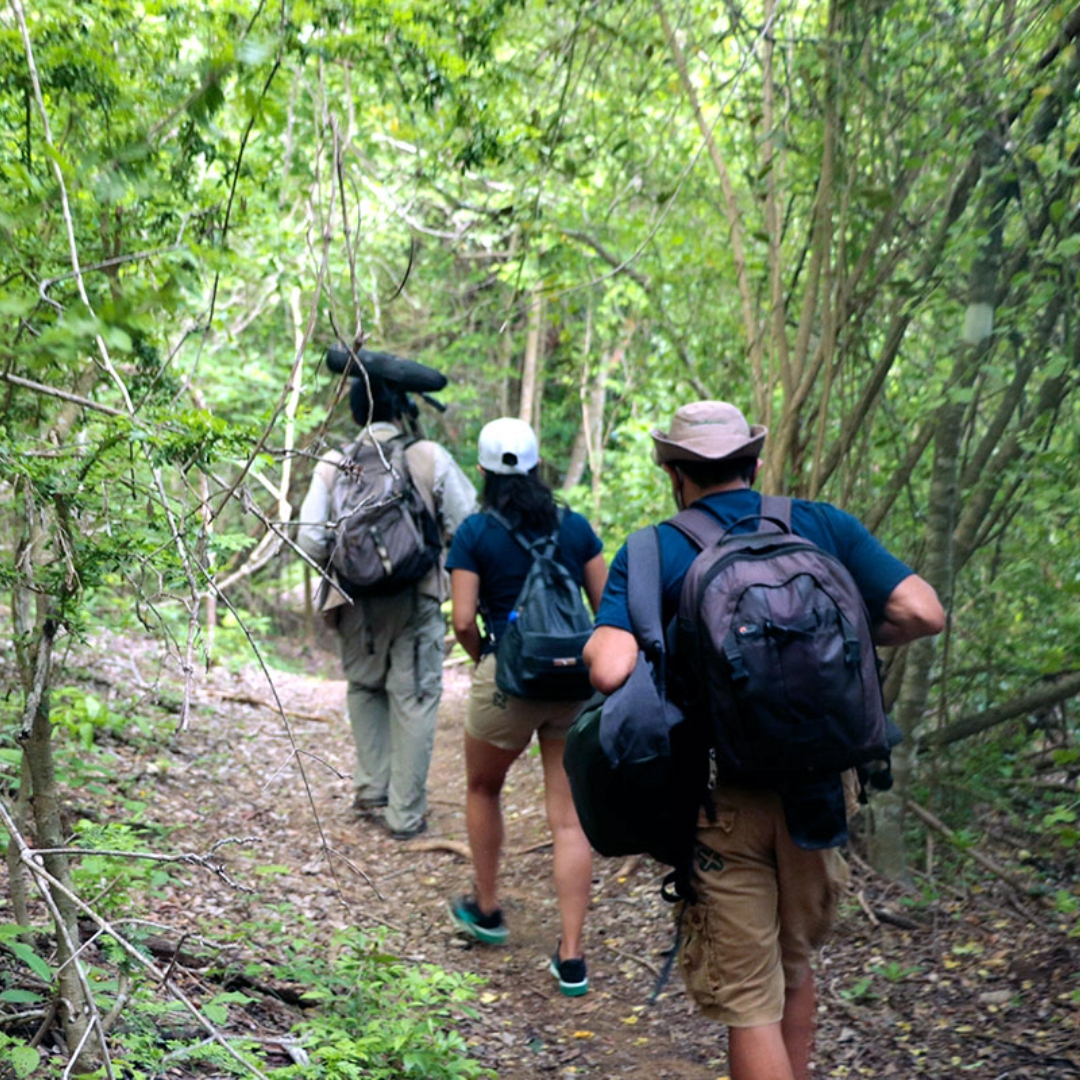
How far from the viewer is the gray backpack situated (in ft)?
18.4

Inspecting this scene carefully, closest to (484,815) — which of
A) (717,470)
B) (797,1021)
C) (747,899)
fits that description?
(797,1021)

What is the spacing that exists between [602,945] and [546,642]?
5.16 feet

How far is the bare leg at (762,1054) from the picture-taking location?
2.80 meters

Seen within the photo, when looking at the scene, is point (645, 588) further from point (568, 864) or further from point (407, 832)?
point (407, 832)

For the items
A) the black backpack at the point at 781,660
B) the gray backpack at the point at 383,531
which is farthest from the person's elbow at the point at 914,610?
the gray backpack at the point at 383,531

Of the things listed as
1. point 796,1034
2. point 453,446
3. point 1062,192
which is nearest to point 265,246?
point 1062,192

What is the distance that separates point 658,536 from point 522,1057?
209cm

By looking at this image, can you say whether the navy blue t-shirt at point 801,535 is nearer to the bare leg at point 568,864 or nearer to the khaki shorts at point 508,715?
the khaki shorts at point 508,715

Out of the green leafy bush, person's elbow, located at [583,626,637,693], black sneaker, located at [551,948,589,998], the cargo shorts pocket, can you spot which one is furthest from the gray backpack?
the cargo shorts pocket

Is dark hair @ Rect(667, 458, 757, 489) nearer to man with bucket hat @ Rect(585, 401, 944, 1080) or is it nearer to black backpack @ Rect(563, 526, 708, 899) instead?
man with bucket hat @ Rect(585, 401, 944, 1080)

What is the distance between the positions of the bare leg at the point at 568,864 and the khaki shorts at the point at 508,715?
10 cm

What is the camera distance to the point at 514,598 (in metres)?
4.64

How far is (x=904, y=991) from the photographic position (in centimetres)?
412

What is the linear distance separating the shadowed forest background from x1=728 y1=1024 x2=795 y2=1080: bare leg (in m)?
0.96
